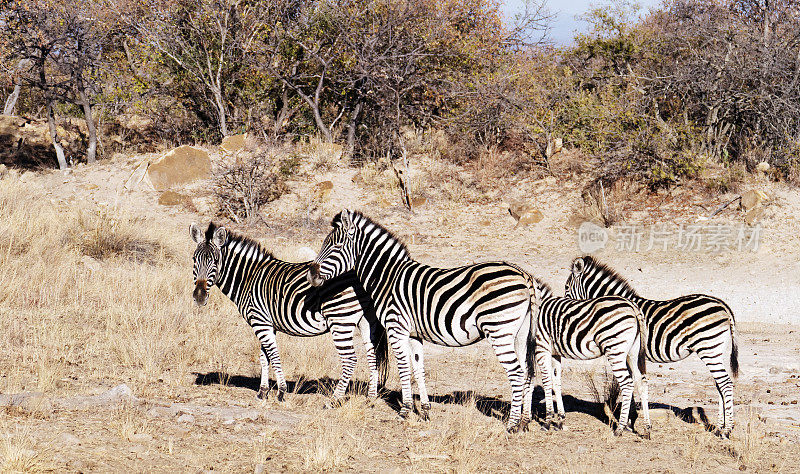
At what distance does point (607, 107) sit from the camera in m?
20.9

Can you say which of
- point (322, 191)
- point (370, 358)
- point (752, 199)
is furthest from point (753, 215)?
point (370, 358)

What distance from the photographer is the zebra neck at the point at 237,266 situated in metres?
8.40

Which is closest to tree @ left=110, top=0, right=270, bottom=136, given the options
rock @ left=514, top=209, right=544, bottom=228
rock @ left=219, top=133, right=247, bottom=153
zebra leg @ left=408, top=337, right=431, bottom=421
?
rock @ left=219, top=133, right=247, bottom=153

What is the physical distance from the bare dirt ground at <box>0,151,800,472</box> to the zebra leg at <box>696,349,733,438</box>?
7.4 inches

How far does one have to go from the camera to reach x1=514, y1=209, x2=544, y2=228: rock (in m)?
19.7

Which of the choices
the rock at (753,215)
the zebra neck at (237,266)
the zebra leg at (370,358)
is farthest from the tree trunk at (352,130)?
the zebra leg at (370,358)

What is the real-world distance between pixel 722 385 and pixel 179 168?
735 inches

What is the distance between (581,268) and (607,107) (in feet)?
43.2

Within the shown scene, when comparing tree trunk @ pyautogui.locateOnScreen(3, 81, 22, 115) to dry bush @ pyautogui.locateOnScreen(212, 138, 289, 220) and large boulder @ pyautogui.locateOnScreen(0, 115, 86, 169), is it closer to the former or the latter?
Answer: large boulder @ pyautogui.locateOnScreen(0, 115, 86, 169)

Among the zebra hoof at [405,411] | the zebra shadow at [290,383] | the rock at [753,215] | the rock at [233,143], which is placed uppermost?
the rock at [233,143]

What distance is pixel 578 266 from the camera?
29.3ft

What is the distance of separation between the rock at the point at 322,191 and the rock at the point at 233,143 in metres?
3.08

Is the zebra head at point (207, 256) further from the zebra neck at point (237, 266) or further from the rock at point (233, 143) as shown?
the rock at point (233, 143)

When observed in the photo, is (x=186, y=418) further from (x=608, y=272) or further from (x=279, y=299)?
(x=608, y=272)
